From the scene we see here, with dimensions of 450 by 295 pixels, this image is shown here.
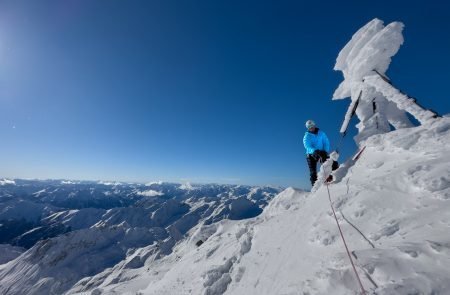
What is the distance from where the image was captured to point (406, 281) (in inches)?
174

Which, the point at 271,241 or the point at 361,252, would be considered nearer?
the point at 361,252

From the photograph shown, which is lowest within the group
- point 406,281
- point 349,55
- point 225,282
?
point 225,282

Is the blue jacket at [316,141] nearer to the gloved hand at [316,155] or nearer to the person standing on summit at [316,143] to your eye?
the person standing on summit at [316,143]

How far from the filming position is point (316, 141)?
16.3 metres

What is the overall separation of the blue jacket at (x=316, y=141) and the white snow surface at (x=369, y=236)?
2885mm

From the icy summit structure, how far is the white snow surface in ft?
12.5

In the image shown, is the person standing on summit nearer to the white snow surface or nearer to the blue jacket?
the blue jacket

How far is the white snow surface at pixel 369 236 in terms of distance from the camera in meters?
4.92

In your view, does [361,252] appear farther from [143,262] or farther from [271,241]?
[143,262]


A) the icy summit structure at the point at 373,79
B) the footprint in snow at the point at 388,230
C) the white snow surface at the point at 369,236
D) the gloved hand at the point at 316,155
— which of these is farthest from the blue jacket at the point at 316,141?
the footprint in snow at the point at 388,230

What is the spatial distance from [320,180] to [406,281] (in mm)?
10790

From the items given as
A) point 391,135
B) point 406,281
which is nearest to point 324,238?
point 406,281

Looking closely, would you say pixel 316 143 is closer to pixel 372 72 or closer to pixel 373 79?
pixel 373 79

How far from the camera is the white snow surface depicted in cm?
492
